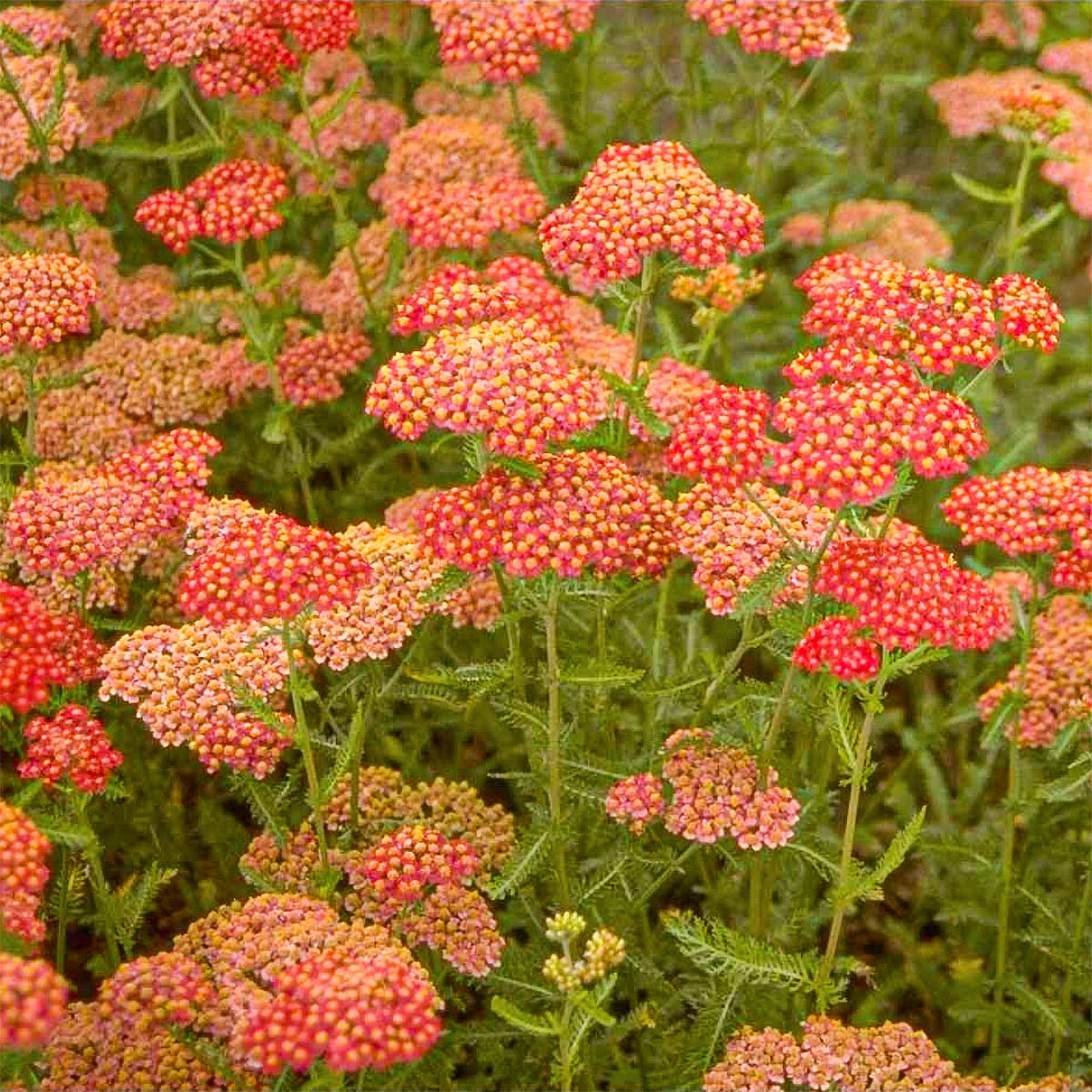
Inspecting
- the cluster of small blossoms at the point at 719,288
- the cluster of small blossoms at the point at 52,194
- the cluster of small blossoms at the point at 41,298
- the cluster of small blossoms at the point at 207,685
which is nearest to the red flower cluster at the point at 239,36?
the cluster of small blossoms at the point at 52,194

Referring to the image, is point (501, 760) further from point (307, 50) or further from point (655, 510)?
point (307, 50)

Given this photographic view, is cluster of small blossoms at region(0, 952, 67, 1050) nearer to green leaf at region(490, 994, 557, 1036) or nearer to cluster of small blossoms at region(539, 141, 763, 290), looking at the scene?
green leaf at region(490, 994, 557, 1036)

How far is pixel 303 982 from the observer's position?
9.87ft

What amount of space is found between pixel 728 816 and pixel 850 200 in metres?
3.78

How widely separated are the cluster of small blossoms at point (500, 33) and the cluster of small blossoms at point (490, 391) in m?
1.52

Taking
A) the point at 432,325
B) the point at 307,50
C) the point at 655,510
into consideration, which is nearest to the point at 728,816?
the point at 655,510

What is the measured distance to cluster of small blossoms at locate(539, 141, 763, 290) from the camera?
3777mm

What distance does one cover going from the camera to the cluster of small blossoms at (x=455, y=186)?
4684 millimetres

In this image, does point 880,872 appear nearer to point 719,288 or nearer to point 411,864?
point 411,864

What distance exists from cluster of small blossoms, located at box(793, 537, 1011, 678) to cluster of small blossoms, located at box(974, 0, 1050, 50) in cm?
393

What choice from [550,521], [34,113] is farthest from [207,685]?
[34,113]

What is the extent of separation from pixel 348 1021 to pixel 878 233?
159 inches

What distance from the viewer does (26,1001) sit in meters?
2.62

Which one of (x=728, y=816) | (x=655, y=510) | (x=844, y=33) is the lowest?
(x=728, y=816)
